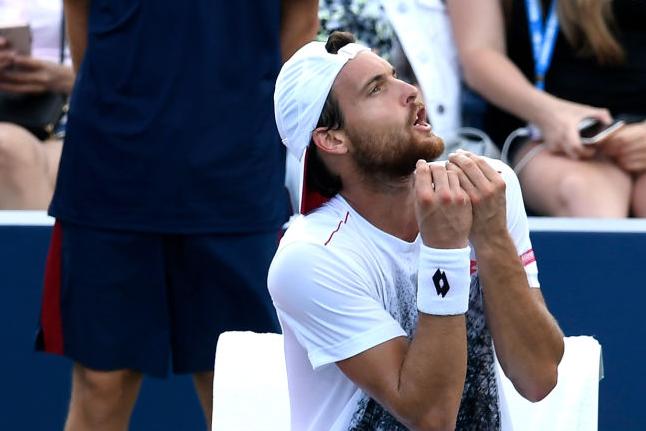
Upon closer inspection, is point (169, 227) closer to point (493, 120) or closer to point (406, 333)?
point (406, 333)

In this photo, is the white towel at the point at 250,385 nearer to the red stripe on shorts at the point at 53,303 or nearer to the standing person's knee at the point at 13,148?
the red stripe on shorts at the point at 53,303

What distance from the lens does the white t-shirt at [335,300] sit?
2406mm

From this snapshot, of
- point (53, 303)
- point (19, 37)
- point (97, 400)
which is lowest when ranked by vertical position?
point (97, 400)

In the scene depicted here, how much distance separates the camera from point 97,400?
10.7ft

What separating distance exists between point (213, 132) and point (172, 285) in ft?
1.23

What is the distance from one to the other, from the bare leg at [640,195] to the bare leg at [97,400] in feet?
5.05

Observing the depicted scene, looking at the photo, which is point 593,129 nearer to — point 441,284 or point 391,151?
point 391,151

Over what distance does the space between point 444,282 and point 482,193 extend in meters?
0.18

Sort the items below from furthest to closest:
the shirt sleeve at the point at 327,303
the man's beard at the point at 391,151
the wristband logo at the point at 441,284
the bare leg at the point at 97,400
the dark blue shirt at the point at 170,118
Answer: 1. the bare leg at the point at 97,400
2. the dark blue shirt at the point at 170,118
3. the man's beard at the point at 391,151
4. the shirt sleeve at the point at 327,303
5. the wristband logo at the point at 441,284

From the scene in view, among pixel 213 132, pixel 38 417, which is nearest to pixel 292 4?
pixel 213 132

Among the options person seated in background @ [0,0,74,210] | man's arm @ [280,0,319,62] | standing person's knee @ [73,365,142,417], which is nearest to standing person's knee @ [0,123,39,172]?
person seated in background @ [0,0,74,210]

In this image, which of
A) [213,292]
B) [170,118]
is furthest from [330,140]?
[213,292]

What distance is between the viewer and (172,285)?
3.26m

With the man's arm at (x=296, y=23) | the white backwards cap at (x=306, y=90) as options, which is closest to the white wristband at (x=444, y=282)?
the white backwards cap at (x=306, y=90)
